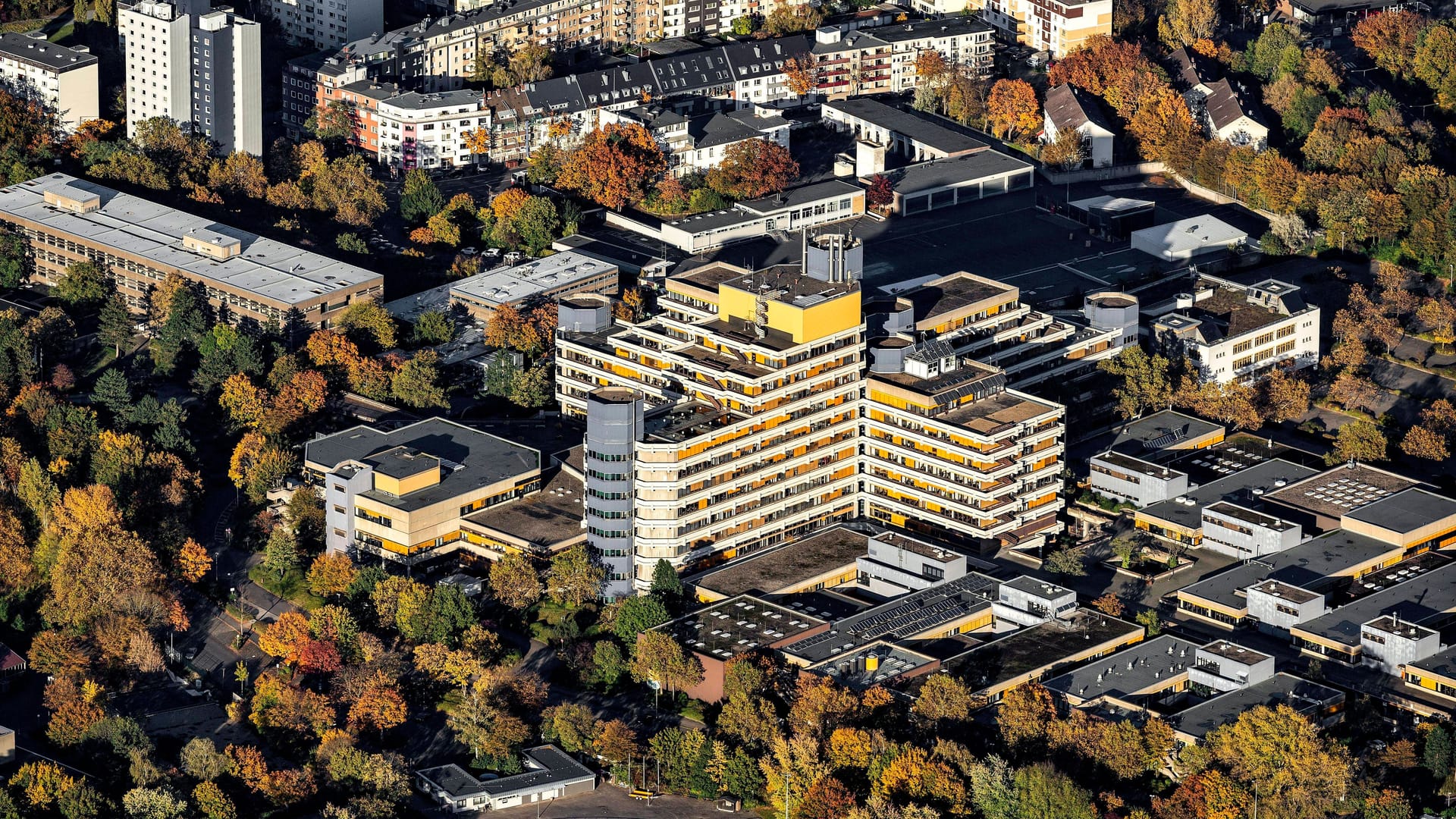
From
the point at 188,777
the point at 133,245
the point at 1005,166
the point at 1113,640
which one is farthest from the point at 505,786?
the point at 1005,166

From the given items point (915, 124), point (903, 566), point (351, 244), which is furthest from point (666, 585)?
point (915, 124)

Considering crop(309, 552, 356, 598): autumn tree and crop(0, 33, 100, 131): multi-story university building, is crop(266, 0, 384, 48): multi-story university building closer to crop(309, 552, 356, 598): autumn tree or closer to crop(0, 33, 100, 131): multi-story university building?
crop(0, 33, 100, 131): multi-story university building

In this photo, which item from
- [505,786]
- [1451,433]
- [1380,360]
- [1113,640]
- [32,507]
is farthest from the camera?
[1380,360]

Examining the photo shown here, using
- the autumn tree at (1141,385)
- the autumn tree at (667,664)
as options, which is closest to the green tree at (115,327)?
the autumn tree at (667,664)

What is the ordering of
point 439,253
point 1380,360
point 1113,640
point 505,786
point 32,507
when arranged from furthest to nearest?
point 439,253 < point 1380,360 < point 32,507 < point 1113,640 < point 505,786

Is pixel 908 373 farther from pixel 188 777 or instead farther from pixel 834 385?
A: pixel 188 777

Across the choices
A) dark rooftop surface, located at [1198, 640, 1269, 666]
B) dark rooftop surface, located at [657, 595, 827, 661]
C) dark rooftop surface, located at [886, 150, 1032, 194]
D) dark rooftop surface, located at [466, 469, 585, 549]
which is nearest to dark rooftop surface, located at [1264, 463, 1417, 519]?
dark rooftop surface, located at [1198, 640, 1269, 666]
